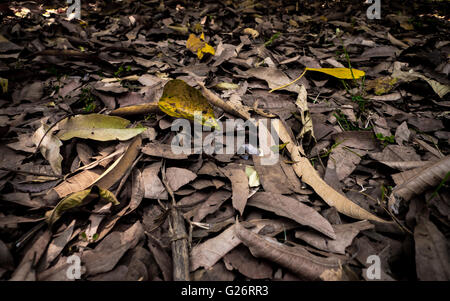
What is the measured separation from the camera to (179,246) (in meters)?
0.93

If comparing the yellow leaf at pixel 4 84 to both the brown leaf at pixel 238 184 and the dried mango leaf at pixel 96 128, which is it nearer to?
the dried mango leaf at pixel 96 128

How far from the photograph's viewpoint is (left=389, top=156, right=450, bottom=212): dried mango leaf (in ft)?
3.46

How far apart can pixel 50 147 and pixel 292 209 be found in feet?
3.91

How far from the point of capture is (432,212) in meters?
1.00

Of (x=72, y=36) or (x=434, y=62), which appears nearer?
(x=434, y=62)

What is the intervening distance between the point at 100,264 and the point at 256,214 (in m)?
0.64

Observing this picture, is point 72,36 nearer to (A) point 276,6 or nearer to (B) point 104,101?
(B) point 104,101

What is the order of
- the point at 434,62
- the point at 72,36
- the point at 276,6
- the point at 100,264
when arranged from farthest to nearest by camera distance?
the point at 276,6 → the point at 72,36 → the point at 434,62 → the point at 100,264

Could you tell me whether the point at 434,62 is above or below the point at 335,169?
above

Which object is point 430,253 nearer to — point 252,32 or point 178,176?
point 178,176

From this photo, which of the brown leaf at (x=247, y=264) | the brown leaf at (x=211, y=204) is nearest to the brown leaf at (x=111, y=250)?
the brown leaf at (x=211, y=204)

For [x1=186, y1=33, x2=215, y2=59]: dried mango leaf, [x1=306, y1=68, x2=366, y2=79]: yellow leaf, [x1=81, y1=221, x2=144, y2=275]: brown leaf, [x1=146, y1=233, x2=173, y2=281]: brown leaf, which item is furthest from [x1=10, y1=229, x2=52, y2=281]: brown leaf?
[x1=306, y1=68, x2=366, y2=79]: yellow leaf

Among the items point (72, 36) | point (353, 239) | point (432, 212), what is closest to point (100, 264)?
point (353, 239)

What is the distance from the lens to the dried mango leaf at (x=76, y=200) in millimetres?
963
